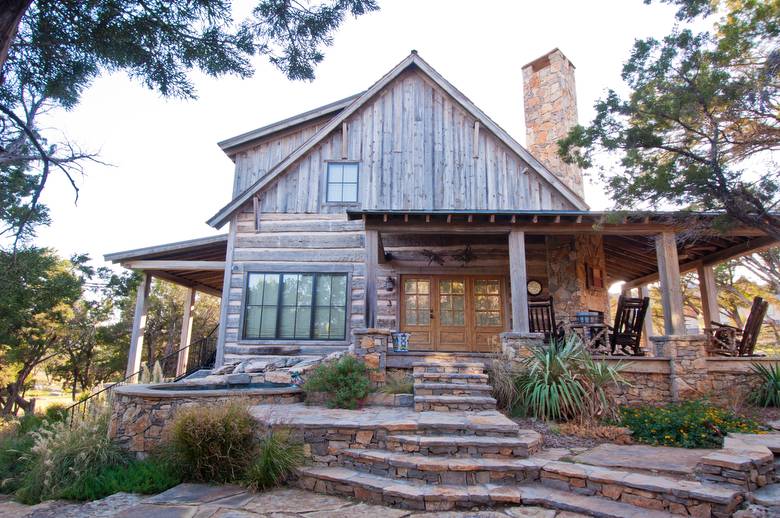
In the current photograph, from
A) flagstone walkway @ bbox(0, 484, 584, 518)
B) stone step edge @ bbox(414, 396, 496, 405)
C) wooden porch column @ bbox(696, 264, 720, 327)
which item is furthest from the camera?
wooden porch column @ bbox(696, 264, 720, 327)

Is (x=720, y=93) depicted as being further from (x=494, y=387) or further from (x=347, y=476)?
(x=347, y=476)

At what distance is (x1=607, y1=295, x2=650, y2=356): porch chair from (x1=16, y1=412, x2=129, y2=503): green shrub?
794 centimetres

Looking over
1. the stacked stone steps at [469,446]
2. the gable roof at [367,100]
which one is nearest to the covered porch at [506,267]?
the gable roof at [367,100]

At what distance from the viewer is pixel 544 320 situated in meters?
8.81

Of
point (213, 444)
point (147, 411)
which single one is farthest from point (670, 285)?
point (147, 411)

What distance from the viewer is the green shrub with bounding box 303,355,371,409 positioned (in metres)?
6.50

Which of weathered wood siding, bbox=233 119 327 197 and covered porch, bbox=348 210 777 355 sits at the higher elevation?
weathered wood siding, bbox=233 119 327 197

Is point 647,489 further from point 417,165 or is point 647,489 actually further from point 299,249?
point 417,165

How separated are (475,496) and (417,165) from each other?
26.4 feet

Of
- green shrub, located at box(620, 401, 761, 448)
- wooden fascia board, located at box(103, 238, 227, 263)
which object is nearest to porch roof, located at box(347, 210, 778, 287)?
green shrub, located at box(620, 401, 761, 448)

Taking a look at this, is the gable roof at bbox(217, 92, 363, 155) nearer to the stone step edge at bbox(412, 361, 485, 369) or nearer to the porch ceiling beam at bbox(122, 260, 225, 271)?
the porch ceiling beam at bbox(122, 260, 225, 271)

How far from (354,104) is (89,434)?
8.40 metres

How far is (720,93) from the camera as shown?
536 cm

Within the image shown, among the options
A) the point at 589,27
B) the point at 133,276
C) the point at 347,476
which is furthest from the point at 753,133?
the point at 133,276
